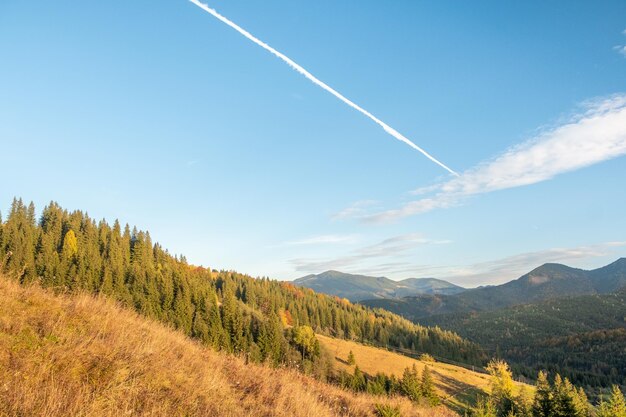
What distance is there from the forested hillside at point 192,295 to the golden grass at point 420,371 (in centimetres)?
1767

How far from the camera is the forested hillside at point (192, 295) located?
74.4 m

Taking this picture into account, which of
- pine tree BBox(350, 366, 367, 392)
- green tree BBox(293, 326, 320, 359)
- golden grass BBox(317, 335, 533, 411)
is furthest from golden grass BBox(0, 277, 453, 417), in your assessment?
golden grass BBox(317, 335, 533, 411)

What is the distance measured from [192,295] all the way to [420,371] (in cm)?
7101

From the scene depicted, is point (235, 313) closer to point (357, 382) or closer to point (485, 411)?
point (357, 382)

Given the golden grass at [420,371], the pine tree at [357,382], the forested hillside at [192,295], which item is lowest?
the golden grass at [420,371]

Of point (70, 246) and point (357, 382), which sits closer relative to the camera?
point (357, 382)

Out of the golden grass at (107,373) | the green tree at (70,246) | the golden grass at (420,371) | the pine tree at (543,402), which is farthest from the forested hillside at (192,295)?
the pine tree at (543,402)

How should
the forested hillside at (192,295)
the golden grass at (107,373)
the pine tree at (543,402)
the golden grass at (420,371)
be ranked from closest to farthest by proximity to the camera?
1. the golden grass at (107,373)
2. the pine tree at (543,402)
3. the forested hillside at (192,295)
4. the golden grass at (420,371)

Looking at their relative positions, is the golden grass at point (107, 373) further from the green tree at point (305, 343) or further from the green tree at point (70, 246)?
the green tree at point (70, 246)

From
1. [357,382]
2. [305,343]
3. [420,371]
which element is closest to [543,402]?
[357,382]

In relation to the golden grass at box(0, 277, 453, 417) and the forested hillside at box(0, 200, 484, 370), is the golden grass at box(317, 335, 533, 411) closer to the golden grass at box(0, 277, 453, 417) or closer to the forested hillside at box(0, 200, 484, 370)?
the forested hillside at box(0, 200, 484, 370)

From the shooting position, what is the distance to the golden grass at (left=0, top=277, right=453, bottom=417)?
5.28 metres

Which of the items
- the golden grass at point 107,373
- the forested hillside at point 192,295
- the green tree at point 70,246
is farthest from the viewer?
the green tree at point 70,246

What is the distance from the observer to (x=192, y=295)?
90.5 meters
